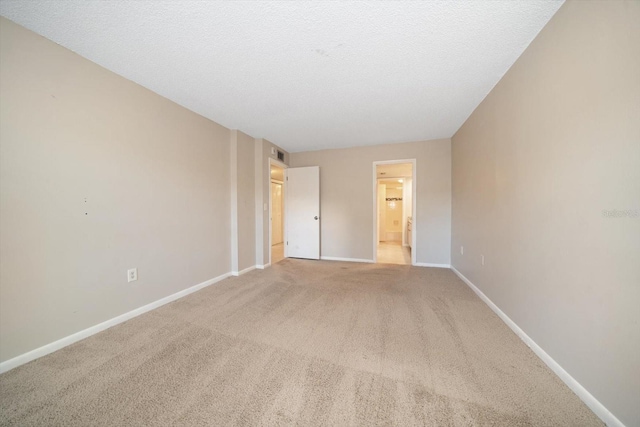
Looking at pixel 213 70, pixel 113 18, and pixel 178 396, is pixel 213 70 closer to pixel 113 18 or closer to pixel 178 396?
pixel 113 18

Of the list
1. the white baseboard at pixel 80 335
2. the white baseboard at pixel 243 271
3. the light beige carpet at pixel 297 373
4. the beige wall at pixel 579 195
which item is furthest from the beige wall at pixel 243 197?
the beige wall at pixel 579 195

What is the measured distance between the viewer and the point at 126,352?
156 centimetres

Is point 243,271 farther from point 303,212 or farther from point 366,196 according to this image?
point 366,196

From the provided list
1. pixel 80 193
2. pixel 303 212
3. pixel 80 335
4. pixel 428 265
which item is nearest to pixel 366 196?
pixel 303 212

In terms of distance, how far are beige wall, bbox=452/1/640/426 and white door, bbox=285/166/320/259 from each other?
3.06 meters

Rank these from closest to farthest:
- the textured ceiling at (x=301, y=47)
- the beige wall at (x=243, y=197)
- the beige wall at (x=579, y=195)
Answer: the beige wall at (x=579, y=195)
the textured ceiling at (x=301, y=47)
the beige wall at (x=243, y=197)

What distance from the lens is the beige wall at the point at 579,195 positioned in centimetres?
94

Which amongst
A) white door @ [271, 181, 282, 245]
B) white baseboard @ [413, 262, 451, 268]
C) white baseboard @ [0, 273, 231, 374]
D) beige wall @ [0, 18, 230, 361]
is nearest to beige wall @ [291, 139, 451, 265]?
white baseboard @ [413, 262, 451, 268]

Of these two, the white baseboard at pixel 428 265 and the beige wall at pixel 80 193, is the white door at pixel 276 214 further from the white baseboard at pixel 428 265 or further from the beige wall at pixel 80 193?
the white baseboard at pixel 428 265

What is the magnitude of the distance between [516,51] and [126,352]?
3770 mm

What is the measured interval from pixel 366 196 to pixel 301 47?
300cm

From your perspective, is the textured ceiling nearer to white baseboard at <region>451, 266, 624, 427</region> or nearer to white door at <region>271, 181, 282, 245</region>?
white baseboard at <region>451, 266, 624, 427</region>

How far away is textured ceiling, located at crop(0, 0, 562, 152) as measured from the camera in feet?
4.37

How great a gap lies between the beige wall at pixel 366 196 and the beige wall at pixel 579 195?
194 cm
